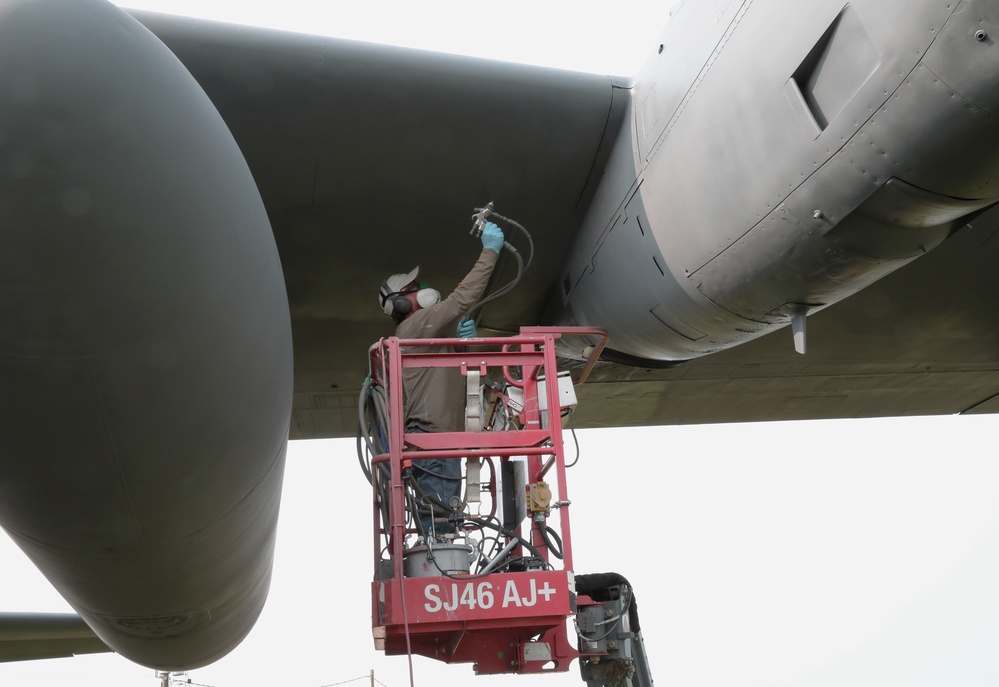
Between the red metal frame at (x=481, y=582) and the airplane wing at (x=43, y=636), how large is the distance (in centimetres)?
412

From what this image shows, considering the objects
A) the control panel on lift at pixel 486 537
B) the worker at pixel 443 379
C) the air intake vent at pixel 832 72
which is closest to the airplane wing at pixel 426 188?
the air intake vent at pixel 832 72

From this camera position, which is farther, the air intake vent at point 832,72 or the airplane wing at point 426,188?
the airplane wing at point 426,188

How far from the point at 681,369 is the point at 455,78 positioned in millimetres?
3349

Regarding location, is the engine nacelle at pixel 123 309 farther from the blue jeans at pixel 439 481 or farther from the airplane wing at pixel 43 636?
the airplane wing at pixel 43 636

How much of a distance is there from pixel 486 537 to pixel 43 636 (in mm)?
4654

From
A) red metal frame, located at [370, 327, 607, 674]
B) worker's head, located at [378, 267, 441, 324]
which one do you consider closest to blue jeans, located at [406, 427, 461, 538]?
red metal frame, located at [370, 327, 607, 674]

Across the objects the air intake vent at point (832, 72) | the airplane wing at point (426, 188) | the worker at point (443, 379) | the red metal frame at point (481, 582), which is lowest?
the red metal frame at point (481, 582)

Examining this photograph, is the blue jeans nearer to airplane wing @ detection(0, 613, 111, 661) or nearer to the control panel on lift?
the control panel on lift

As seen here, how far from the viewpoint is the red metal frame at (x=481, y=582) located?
293cm

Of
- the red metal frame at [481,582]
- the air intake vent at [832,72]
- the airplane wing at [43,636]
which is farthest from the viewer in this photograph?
the airplane wing at [43,636]

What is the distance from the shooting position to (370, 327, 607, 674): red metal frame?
9.60 ft

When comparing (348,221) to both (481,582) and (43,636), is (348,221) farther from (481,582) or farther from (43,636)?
(43,636)

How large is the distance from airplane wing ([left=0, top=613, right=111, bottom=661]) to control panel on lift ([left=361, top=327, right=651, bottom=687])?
395 cm

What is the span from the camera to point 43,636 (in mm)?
6422
